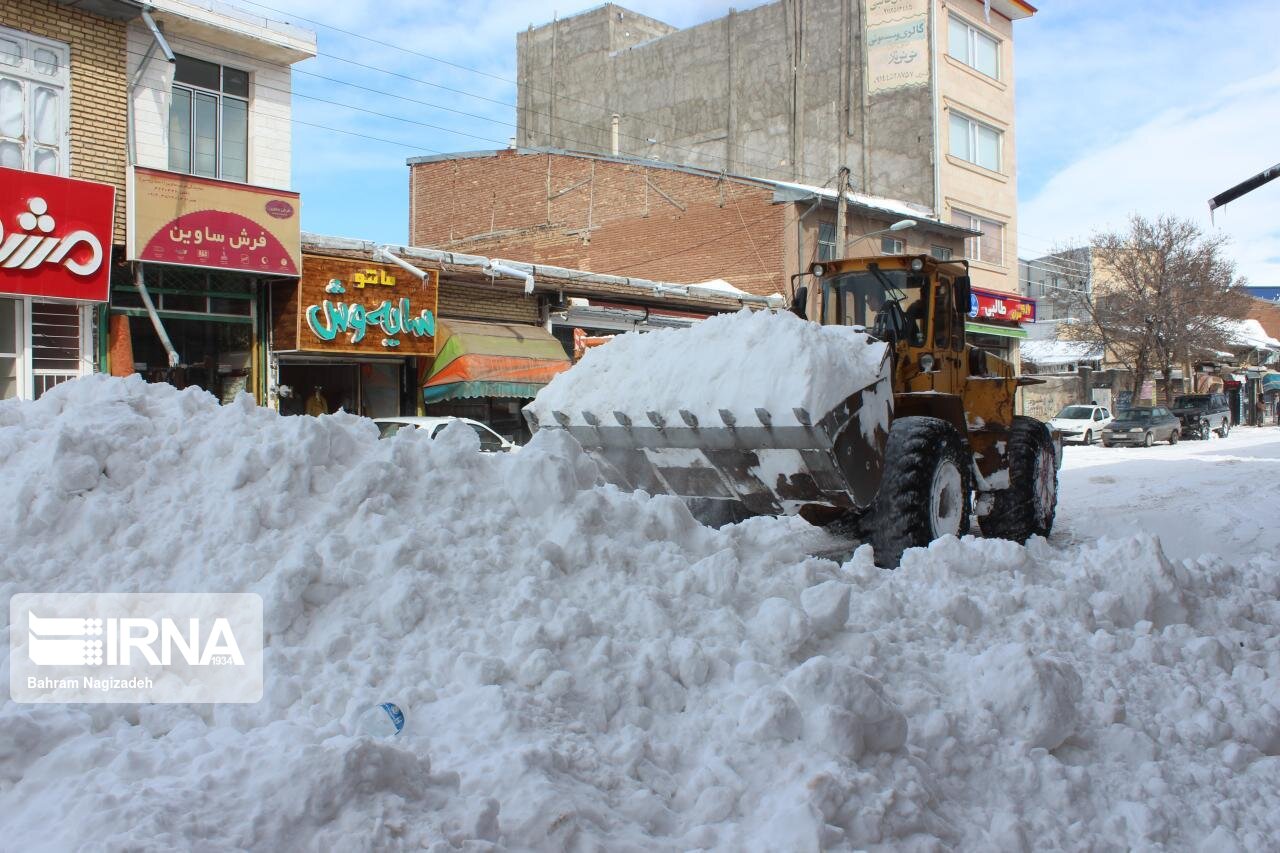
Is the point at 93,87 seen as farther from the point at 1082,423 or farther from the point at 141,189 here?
the point at 1082,423

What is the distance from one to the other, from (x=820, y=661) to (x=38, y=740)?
7.81ft

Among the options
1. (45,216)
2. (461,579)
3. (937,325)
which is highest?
(45,216)

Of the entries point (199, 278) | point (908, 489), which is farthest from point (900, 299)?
point (199, 278)

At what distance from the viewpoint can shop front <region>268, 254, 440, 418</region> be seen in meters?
15.5

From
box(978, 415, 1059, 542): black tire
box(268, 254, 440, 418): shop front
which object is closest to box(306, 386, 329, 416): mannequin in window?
box(268, 254, 440, 418): shop front

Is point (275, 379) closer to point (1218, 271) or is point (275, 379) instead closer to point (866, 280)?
point (866, 280)

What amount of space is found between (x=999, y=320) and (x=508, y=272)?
18.9 metres

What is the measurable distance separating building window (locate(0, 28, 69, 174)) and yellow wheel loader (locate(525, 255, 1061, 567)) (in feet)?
29.1

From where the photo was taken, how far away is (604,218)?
93.8 ft

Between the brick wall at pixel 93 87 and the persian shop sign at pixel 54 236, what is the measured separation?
1.60 feet

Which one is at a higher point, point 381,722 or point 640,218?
point 640,218

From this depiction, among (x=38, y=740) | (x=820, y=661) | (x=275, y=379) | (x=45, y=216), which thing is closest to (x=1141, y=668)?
(x=820, y=661)

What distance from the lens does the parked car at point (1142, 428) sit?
1123 inches

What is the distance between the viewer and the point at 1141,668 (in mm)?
4340
